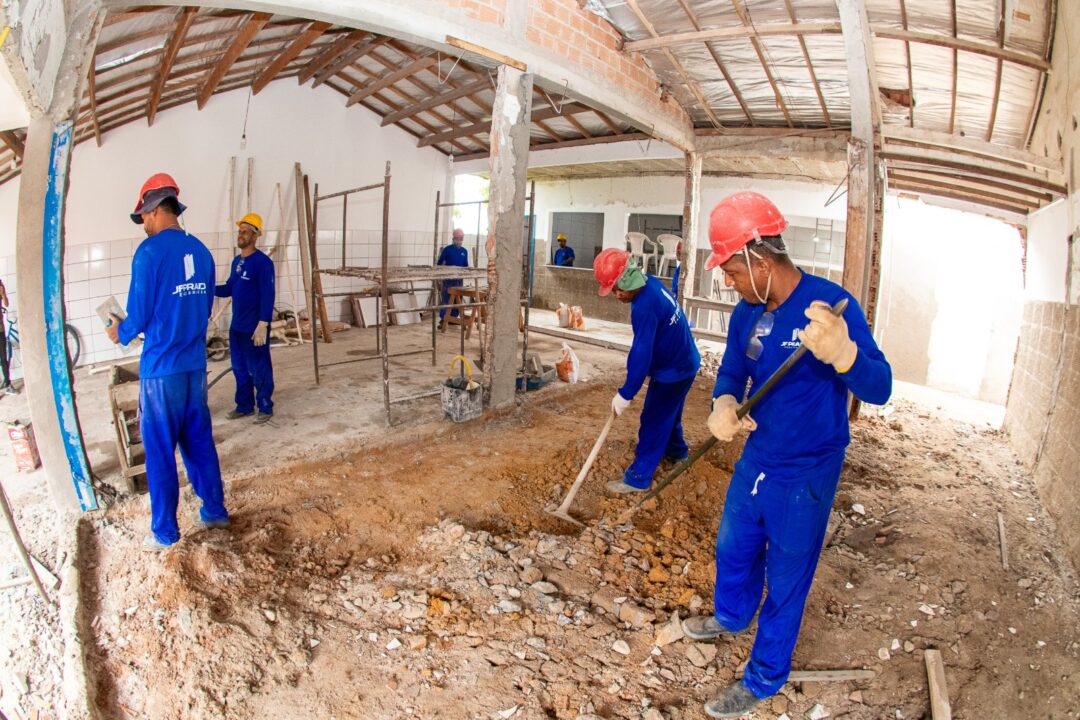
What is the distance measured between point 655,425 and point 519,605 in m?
1.68

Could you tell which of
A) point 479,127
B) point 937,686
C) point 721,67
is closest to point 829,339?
point 937,686

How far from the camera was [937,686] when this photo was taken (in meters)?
2.21

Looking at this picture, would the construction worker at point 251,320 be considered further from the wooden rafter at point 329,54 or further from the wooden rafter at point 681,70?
the wooden rafter at point 681,70

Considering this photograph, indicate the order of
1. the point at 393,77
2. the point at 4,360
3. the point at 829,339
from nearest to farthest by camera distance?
the point at 829,339, the point at 4,360, the point at 393,77

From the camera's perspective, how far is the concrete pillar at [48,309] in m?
2.80

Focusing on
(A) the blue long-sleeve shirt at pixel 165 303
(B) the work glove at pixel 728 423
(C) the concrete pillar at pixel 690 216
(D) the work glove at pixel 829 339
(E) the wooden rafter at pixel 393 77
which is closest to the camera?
(D) the work glove at pixel 829 339

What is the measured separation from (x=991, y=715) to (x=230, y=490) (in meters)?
4.09

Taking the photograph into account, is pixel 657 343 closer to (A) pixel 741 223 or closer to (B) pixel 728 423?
(B) pixel 728 423

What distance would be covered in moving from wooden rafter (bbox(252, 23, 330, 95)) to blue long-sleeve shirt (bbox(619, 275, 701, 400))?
5.01m

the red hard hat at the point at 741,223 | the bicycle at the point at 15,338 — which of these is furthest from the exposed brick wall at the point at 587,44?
the bicycle at the point at 15,338

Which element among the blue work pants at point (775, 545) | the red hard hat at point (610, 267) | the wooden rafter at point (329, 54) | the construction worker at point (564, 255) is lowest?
the blue work pants at point (775, 545)

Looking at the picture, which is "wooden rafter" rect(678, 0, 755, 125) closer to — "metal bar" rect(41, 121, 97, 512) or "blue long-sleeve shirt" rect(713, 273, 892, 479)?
"blue long-sleeve shirt" rect(713, 273, 892, 479)

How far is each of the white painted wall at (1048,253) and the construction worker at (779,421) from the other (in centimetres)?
326

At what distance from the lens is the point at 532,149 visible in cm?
1027
